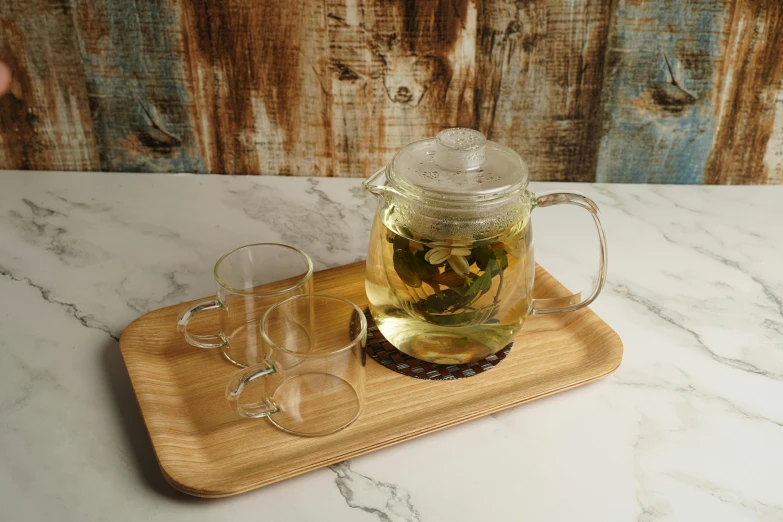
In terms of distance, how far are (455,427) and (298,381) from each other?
166 mm

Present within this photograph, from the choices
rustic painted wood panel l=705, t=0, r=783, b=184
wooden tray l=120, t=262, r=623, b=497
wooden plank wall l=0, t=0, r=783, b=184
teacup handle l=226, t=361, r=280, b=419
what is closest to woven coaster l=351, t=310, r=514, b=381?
wooden tray l=120, t=262, r=623, b=497

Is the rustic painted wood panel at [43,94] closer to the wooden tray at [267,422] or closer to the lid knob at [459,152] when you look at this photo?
the wooden tray at [267,422]

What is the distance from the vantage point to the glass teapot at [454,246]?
72cm

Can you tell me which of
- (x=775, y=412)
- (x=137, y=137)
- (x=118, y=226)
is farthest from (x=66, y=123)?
(x=775, y=412)

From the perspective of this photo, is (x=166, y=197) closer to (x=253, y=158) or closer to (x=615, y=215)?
(x=253, y=158)

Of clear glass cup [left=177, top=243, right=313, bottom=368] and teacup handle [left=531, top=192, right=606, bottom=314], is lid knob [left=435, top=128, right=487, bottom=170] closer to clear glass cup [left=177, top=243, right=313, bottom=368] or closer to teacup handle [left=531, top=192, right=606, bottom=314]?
teacup handle [left=531, top=192, right=606, bottom=314]

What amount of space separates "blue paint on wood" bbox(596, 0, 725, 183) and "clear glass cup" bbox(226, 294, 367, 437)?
23.7 inches

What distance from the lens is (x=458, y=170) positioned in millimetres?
740

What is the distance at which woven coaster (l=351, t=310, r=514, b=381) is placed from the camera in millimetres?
798

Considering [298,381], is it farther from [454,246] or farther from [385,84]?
[385,84]

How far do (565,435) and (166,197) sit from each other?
73 cm

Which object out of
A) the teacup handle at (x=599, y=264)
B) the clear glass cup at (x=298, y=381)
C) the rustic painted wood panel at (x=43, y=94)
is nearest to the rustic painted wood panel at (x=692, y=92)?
the teacup handle at (x=599, y=264)

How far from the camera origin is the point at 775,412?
2.57 feet

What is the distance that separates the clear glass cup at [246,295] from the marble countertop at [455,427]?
110mm
